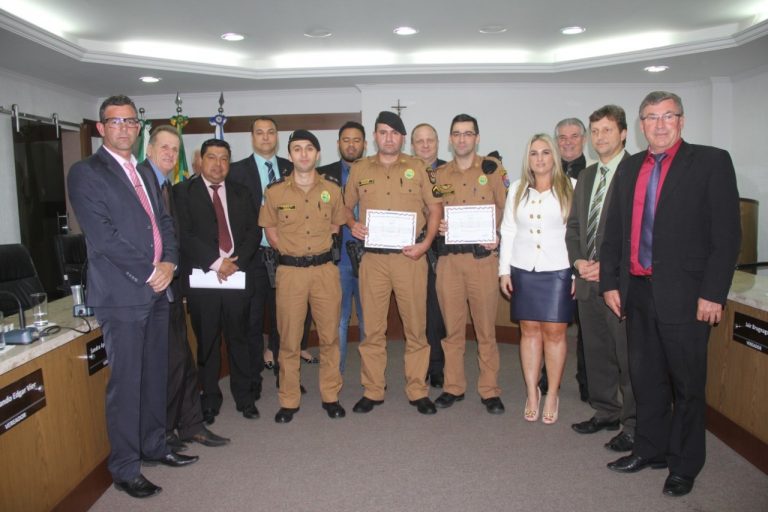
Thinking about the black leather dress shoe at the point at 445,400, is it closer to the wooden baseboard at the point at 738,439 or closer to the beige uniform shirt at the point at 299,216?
the beige uniform shirt at the point at 299,216

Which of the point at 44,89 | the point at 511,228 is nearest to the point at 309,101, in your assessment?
the point at 44,89

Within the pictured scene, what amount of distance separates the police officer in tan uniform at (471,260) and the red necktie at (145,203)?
5.57 ft

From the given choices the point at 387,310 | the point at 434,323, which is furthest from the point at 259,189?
the point at 434,323

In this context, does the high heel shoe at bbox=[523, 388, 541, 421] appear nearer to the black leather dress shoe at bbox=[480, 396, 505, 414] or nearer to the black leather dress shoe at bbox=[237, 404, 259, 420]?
the black leather dress shoe at bbox=[480, 396, 505, 414]

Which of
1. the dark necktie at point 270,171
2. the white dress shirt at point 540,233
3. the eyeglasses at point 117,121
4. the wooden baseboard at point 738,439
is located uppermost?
the eyeglasses at point 117,121

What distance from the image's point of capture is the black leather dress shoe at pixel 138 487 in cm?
273

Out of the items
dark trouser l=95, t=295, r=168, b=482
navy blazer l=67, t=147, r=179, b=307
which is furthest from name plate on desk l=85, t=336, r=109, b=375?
navy blazer l=67, t=147, r=179, b=307

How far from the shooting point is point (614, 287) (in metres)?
2.88

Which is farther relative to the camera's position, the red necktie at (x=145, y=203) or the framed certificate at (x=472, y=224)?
the framed certificate at (x=472, y=224)

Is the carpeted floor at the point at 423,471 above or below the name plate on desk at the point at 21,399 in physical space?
below

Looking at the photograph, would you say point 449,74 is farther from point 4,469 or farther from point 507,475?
point 4,469

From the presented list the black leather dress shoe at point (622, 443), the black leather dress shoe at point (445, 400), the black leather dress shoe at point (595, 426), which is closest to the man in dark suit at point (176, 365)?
the black leather dress shoe at point (445, 400)

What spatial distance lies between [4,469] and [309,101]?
5969mm

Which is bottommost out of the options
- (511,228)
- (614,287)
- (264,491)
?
(264,491)
